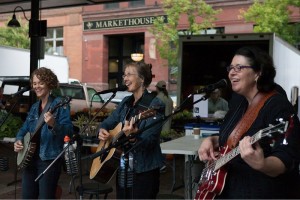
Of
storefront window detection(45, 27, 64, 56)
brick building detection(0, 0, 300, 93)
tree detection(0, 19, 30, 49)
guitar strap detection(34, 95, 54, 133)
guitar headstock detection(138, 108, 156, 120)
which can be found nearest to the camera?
guitar headstock detection(138, 108, 156, 120)

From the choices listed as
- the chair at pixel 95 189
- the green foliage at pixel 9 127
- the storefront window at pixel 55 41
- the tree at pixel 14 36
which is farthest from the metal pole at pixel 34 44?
the storefront window at pixel 55 41

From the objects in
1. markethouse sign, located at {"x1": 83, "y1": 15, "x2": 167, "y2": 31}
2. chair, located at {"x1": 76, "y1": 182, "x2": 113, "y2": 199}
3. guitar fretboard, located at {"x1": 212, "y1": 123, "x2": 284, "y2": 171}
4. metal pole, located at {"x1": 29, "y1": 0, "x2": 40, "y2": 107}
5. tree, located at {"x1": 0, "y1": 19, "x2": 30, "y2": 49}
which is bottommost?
chair, located at {"x1": 76, "y1": 182, "x2": 113, "y2": 199}

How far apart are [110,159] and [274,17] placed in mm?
18585

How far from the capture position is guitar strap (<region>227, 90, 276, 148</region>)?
8.25ft

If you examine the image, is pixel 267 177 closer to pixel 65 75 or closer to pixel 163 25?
pixel 65 75

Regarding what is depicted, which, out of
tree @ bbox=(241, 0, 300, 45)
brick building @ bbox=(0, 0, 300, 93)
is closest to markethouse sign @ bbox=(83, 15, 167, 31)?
brick building @ bbox=(0, 0, 300, 93)

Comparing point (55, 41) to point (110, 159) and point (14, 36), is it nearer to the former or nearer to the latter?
point (14, 36)

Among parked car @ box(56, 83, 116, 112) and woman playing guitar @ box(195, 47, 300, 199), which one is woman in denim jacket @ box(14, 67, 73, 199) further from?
parked car @ box(56, 83, 116, 112)

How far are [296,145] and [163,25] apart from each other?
2376 cm

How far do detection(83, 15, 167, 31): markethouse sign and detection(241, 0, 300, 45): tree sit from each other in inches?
333

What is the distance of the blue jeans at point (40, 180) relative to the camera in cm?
381

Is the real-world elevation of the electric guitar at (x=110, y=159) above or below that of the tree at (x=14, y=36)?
below

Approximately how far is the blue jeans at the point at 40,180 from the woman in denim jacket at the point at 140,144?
569mm

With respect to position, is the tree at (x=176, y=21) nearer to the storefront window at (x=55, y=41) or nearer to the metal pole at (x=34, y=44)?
the storefront window at (x=55, y=41)
